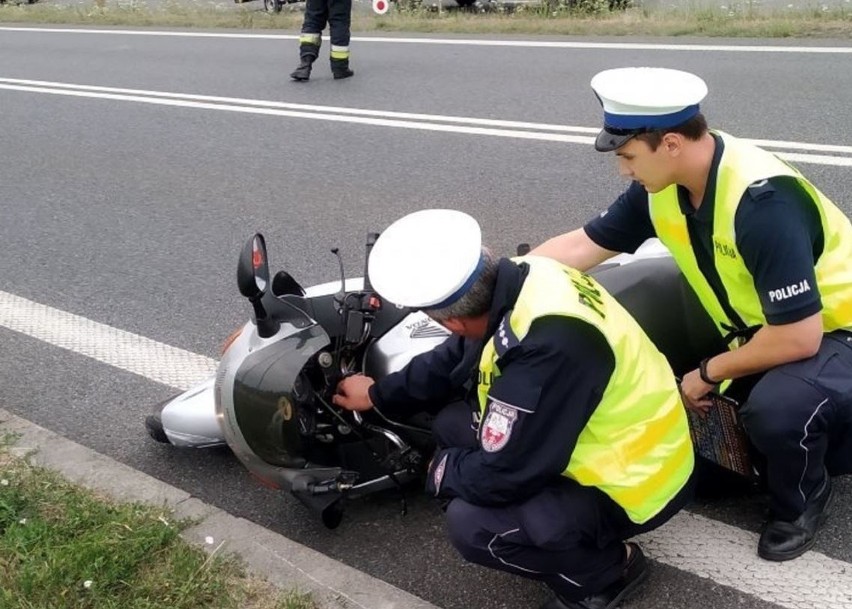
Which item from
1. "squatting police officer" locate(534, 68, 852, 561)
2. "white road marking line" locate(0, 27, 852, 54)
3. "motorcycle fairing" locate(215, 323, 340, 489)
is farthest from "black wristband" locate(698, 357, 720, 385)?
"white road marking line" locate(0, 27, 852, 54)

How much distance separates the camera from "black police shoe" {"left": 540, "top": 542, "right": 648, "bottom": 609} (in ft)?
8.46

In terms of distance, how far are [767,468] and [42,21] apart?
16110mm

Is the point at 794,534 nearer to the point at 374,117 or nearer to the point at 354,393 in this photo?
the point at 354,393

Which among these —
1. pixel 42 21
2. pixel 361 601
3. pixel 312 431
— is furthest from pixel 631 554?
pixel 42 21

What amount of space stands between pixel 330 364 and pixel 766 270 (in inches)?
48.2

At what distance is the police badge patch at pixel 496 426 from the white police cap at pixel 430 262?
0.27 meters

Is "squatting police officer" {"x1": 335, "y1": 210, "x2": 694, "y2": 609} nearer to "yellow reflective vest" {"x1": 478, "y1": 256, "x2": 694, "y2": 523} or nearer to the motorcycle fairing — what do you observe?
"yellow reflective vest" {"x1": 478, "y1": 256, "x2": 694, "y2": 523}

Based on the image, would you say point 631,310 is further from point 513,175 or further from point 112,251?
point 112,251

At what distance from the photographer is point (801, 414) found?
255 cm

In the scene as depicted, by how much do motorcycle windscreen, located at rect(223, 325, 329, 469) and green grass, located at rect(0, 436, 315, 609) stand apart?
0.34 m

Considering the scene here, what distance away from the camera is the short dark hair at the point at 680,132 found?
254 cm

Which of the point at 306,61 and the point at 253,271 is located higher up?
the point at 253,271

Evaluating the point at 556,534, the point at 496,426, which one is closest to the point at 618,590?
the point at 556,534

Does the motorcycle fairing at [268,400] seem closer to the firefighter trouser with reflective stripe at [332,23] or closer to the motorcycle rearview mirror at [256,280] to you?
the motorcycle rearview mirror at [256,280]
